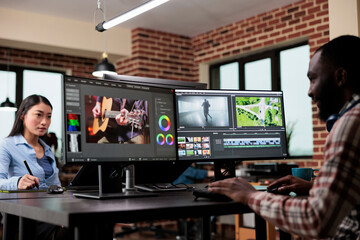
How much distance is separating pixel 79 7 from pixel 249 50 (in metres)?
2.38

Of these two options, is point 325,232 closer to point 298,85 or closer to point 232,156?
point 232,156

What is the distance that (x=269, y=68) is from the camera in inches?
239

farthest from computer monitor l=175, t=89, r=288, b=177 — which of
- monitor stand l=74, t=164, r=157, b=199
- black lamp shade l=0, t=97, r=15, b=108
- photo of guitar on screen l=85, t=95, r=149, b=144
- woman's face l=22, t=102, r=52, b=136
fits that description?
black lamp shade l=0, t=97, r=15, b=108

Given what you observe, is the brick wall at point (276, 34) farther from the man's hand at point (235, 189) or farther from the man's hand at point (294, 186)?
the man's hand at point (235, 189)

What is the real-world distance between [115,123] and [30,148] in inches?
48.3

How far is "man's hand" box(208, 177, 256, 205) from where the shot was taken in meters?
1.44

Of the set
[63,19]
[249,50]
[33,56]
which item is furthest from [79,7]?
[249,50]

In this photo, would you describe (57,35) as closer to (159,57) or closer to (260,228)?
(159,57)

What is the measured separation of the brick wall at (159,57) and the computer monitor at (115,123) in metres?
4.68

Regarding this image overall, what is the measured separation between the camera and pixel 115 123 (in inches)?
70.2

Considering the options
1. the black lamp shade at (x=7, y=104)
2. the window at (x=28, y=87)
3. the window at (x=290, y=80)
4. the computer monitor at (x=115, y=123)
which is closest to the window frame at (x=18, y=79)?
the window at (x=28, y=87)

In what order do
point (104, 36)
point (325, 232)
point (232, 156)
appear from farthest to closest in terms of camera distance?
point (104, 36) → point (232, 156) → point (325, 232)

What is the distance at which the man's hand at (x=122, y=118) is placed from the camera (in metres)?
1.79

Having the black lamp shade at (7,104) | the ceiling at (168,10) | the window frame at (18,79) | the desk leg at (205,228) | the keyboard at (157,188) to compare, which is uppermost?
the ceiling at (168,10)
